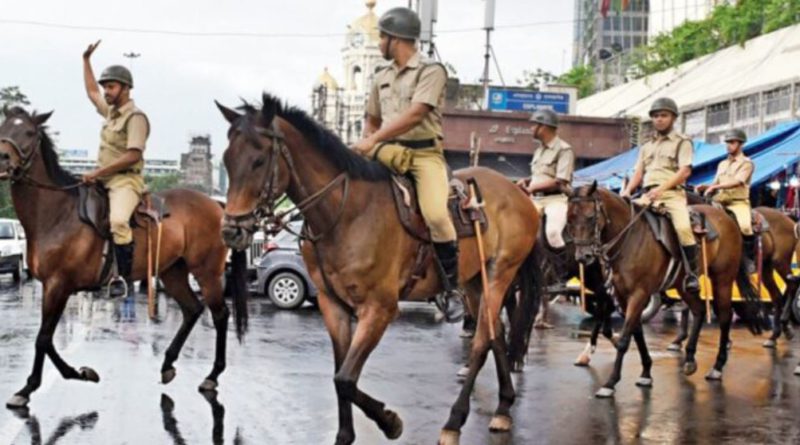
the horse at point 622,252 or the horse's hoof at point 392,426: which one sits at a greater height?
the horse at point 622,252

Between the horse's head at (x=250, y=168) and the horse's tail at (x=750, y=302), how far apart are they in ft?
27.2

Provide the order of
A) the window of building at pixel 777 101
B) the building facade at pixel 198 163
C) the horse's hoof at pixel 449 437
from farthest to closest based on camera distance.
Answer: the building facade at pixel 198 163 → the window of building at pixel 777 101 → the horse's hoof at pixel 449 437

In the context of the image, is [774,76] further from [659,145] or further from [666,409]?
[666,409]

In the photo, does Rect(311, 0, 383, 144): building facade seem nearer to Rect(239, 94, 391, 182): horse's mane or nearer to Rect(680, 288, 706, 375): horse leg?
Rect(680, 288, 706, 375): horse leg

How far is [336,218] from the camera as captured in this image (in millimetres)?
7387

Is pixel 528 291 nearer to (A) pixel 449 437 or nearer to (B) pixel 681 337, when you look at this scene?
(A) pixel 449 437

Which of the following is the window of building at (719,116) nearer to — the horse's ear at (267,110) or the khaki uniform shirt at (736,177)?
the khaki uniform shirt at (736,177)

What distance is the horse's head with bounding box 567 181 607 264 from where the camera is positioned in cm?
1088

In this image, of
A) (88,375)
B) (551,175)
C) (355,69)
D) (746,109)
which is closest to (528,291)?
(551,175)

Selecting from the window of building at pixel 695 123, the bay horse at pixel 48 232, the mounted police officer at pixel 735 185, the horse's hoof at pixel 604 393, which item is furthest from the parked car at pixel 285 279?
the window of building at pixel 695 123

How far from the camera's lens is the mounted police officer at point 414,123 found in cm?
773

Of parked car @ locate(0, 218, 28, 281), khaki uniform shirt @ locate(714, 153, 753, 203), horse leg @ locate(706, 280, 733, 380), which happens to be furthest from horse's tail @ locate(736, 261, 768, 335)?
parked car @ locate(0, 218, 28, 281)

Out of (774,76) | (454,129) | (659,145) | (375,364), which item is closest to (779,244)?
(659,145)

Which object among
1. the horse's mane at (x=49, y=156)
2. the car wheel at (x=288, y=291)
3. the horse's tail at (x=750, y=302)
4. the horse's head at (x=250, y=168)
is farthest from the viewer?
the car wheel at (x=288, y=291)
